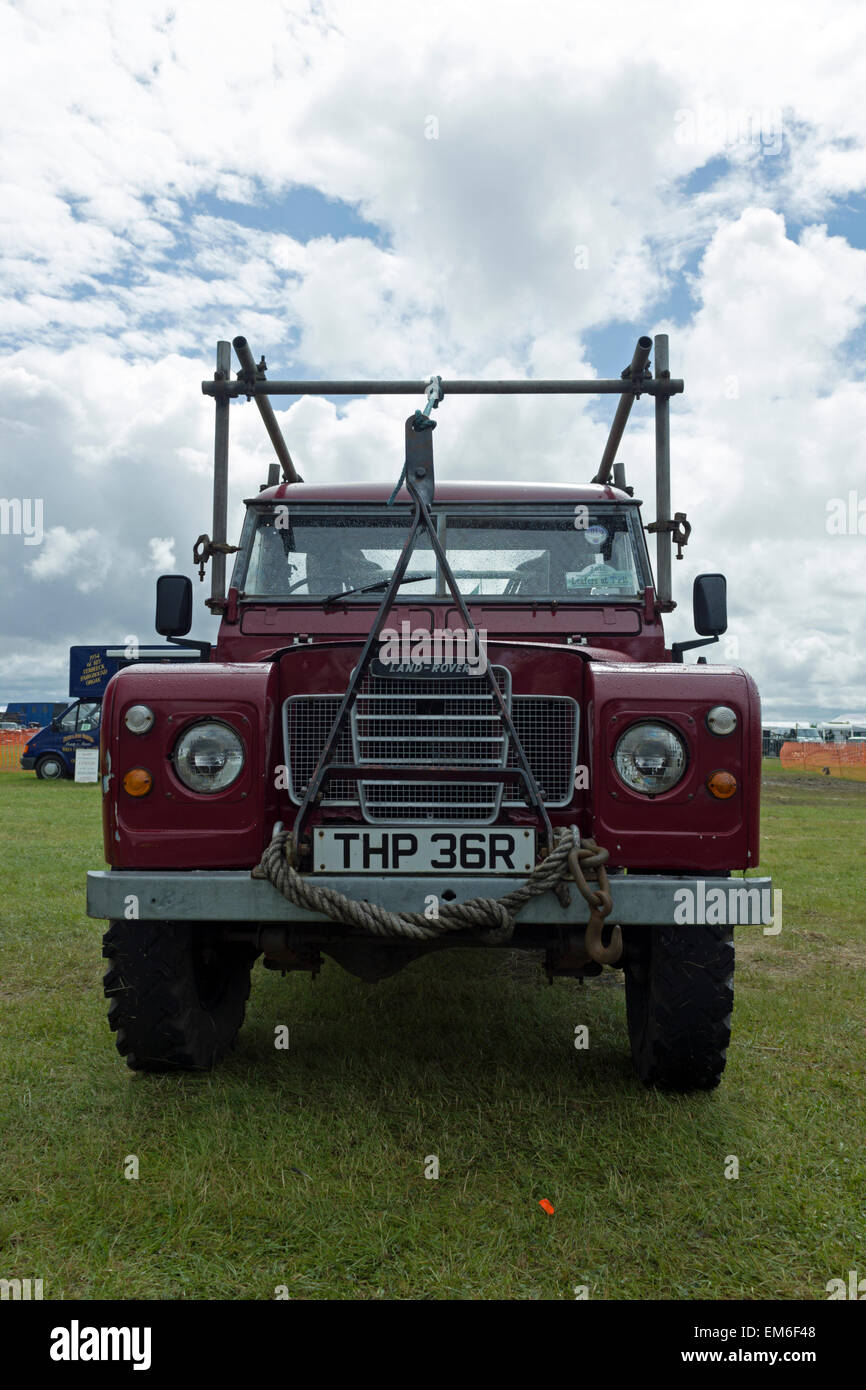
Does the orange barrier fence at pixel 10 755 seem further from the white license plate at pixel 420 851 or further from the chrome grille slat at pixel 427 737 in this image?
the white license plate at pixel 420 851

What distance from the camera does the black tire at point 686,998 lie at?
311 centimetres

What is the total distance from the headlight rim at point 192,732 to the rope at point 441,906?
33cm

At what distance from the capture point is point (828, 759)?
35.0 m

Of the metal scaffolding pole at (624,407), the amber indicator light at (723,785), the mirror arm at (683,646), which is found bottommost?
the amber indicator light at (723,785)

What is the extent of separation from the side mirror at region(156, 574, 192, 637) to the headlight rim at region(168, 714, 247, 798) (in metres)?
1.68

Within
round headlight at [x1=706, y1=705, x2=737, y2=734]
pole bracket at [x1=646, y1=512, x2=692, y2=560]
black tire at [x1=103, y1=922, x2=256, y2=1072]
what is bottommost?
black tire at [x1=103, y1=922, x2=256, y2=1072]

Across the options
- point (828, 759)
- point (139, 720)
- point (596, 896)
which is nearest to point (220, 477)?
point (139, 720)

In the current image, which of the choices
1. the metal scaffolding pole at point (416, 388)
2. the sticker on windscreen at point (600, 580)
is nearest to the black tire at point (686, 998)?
the sticker on windscreen at point (600, 580)

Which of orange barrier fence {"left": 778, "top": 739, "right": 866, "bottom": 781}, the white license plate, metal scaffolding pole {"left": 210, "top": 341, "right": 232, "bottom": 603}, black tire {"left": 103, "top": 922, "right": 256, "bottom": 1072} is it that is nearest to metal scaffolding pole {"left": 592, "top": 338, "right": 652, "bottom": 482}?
metal scaffolding pole {"left": 210, "top": 341, "right": 232, "bottom": 603}

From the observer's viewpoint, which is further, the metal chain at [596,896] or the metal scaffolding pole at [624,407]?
the metal scaffolding pole at [624,407]

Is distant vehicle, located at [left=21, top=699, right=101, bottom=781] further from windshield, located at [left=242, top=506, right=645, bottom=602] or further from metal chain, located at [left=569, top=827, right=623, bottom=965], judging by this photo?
metal chain, located at [left=569, top=827, right=623, bottom=965]

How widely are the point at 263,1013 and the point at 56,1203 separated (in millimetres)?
1845

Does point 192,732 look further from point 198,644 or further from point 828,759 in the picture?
point 828,759

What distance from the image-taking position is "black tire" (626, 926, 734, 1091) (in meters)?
3.11
